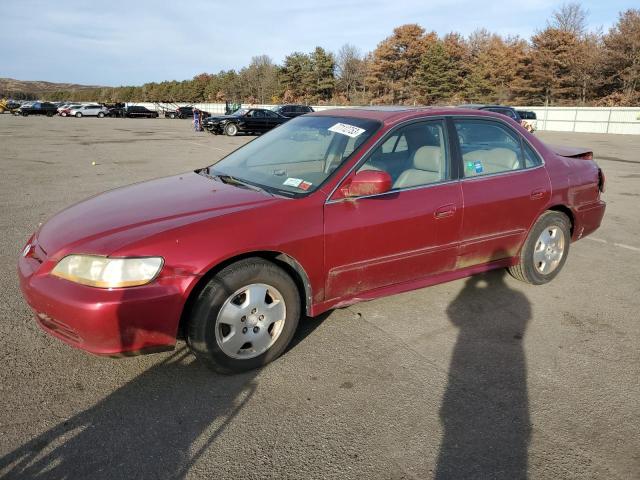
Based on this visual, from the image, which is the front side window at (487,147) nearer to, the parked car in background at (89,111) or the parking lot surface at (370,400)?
the parking lot surface at (370,400)

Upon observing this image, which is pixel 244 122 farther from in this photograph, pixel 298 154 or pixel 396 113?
pixel 396 113

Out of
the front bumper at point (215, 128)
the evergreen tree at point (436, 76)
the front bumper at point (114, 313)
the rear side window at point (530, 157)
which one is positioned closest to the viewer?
the front bumper at point (114, 313)

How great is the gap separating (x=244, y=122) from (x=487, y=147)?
23.6 metres

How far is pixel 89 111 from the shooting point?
174ft

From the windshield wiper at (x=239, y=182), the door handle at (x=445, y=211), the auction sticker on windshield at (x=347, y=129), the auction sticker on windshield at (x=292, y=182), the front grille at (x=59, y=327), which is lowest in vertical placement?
the front grille at (x=59, y=327)

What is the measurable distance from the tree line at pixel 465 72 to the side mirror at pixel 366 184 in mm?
47660

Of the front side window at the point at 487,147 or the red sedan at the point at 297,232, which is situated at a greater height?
the front side window at the point at 487,147

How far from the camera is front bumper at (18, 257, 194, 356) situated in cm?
256

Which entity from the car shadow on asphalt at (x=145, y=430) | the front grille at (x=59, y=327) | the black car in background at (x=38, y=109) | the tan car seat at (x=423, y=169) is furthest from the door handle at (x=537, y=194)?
the black car in background at (x=38, y=109)

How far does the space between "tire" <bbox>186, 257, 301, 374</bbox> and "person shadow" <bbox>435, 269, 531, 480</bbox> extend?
3.58ft

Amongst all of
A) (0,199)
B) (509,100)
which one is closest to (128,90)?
(509,100)

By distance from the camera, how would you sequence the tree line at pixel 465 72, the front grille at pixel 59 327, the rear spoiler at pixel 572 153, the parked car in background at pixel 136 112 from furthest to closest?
the parked car in background at pixel 136 112
the tree line at pixel 465 72
the rear spoiler at pixel 572 153
the front grille at pixel 59 327

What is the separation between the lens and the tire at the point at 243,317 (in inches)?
110

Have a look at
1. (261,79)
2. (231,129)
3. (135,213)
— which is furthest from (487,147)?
(261,79)
